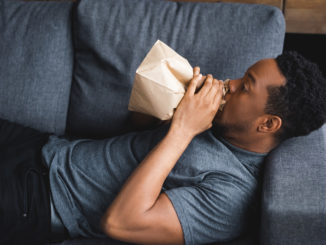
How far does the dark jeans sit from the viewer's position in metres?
1.09

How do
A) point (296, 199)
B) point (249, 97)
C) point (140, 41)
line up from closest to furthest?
point (296, 199), point (249, 97), point (140, 41)

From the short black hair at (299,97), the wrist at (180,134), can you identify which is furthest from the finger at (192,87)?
the short black hair at (299,97)

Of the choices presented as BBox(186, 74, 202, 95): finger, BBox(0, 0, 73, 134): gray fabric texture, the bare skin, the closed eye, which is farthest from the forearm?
BBox(0, 0, 73, 134): gray fabric texture

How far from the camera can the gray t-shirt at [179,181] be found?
1.02m

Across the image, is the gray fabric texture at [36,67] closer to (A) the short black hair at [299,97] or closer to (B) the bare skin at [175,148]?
(B) the bare skin at [175,148]

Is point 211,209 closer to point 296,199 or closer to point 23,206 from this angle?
point 296,199

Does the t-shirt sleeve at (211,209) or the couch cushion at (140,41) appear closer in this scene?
the t-shirt sleeve at (211,209)

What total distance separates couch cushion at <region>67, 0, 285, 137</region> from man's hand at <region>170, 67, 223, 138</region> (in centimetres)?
20

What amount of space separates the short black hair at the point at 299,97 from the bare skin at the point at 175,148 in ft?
0.08

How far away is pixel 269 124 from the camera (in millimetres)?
1054

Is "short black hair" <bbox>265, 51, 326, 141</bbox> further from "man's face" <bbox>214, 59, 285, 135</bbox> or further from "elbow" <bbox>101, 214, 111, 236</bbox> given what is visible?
"elbow" <bbox>101, 214, 111, 236</bbox>

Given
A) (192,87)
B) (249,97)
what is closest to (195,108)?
(192,87)

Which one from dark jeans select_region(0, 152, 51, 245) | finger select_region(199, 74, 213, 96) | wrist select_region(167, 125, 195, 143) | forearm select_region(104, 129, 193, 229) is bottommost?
dark jeans select_region(0, 152, 51, 245)

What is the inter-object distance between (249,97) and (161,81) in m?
0.28
